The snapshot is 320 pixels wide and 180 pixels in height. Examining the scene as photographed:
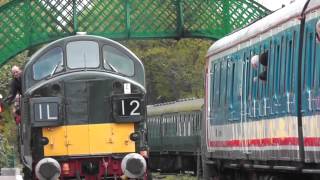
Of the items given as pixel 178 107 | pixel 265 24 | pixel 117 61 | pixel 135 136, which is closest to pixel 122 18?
pixel 178 107

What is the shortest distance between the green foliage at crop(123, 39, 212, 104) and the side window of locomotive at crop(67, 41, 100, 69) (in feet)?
147

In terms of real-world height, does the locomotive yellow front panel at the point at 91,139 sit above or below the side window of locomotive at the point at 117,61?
below

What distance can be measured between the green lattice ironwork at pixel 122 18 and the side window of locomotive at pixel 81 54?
18.3 meters

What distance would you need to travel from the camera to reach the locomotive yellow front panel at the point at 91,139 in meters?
18.3

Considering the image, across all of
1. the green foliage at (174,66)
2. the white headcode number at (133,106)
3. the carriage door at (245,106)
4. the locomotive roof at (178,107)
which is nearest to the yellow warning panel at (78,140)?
the white headcode number at (133,106)

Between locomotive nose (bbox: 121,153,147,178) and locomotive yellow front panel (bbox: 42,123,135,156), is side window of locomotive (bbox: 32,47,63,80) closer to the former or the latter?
locomotive yellow front panel (bbox: 42,123,135,156)

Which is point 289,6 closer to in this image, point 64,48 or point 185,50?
point 64,48

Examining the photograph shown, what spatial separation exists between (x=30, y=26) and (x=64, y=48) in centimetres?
1961

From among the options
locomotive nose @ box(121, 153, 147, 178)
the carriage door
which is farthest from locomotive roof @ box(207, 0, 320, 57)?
locomotive nose @ box(121, 153, 147, 178)

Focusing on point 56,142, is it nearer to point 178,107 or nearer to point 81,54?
point 81,54

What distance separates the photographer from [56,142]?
18344 millimetres

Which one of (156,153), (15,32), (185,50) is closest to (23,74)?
(15,32)

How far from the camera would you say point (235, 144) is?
19.1 meters

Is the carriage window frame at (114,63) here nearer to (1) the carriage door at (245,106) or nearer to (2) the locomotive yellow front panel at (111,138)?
(2) the locomotive yellow front panel at (111,138)
